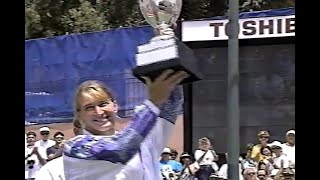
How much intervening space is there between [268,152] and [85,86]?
4.17 m

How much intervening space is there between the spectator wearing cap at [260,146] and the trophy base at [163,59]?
418 centimetres

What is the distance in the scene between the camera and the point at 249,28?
719 cm

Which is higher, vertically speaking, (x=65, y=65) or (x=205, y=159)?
(x=65, y=65)

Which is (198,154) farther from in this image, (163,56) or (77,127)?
(163,56)

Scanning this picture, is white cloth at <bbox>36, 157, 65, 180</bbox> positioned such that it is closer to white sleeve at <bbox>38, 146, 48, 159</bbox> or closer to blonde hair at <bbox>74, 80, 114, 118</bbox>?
blonde hair at <bbox>74, 80, 114, 118</bbox>

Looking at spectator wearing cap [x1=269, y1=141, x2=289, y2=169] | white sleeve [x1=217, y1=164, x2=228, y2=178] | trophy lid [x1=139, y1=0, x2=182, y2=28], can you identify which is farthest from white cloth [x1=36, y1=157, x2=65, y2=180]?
white sleeve [x1=217, y1=164, x2=228, y2=178]

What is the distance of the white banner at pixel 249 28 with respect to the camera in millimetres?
7051

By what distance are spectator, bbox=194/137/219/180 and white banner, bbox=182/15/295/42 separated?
3.03ft

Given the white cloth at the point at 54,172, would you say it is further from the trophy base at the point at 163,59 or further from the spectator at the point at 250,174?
the spectator at the point at 250,174

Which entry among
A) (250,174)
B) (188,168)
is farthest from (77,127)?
(188,168)

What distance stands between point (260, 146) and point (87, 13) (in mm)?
7860

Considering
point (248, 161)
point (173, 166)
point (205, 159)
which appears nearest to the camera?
point (173, 166)
